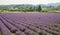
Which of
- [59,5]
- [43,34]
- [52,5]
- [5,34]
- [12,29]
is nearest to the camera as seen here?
[5,34]

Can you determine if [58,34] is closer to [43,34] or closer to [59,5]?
[43,34]

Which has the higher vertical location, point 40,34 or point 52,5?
point 40,34

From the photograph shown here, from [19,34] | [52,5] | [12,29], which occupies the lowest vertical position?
[52,5]

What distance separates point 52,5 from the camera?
77625mm

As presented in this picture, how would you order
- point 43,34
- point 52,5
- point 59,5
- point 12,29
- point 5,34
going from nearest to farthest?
point 5,34, point 43,34, point 12,29, point 59,5, point 52,5

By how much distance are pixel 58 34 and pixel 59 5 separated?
63806 millimetres

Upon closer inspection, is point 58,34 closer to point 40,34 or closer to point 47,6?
point 40,34

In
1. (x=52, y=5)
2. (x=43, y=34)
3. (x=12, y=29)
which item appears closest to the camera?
(x=43, y=34)

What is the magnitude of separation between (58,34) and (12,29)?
11.0 ft

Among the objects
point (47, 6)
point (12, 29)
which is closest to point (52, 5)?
point (47, 6)

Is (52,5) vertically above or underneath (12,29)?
underneath

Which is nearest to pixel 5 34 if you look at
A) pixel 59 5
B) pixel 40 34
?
pixel 40 34

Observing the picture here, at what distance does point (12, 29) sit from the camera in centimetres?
1141

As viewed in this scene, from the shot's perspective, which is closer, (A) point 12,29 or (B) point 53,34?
(B) point 53,34
